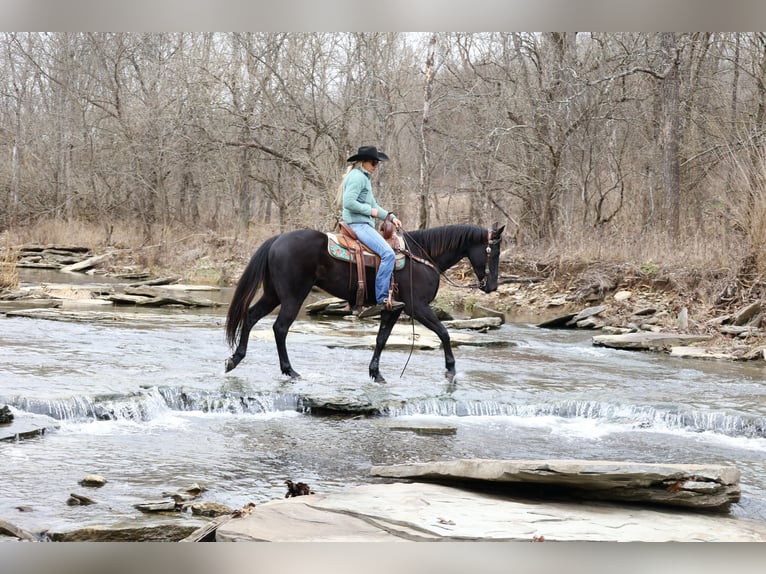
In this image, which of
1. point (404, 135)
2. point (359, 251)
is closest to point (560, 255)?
point (404, 135)

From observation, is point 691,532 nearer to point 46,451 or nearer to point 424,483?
point 424,483

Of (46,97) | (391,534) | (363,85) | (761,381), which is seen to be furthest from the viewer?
(46,97)

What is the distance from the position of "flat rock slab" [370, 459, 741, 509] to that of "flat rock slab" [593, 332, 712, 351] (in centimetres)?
752

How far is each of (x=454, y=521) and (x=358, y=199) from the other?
5.09 metres

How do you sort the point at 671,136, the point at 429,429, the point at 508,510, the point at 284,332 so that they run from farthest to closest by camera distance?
the point at 671,136 → the point at 284,332 → the point at 429,429 → the point at 508,510

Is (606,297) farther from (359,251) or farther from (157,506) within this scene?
(157,506)

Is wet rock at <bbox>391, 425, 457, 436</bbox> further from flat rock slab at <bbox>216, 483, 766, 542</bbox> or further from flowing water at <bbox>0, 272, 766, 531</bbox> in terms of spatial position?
flat rock slab at <bbox>216, 483, 766, 542</bbox>

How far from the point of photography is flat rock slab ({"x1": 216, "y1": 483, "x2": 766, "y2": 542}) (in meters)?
4.50

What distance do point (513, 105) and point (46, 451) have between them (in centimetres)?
1719

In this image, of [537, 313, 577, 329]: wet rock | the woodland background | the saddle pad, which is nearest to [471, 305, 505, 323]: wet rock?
[537, 313, 577, 329]: wet rock

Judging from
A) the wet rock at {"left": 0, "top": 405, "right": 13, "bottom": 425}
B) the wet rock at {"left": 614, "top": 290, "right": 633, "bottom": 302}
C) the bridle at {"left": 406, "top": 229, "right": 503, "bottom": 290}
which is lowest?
the wet rock at {"left": 0, "top": 405, "right": 13, "bottom": 425}

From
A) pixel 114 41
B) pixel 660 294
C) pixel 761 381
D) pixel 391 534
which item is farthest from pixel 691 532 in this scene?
pixel 114 41

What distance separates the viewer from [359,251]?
31.5ft

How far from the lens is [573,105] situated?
20.8 meters
